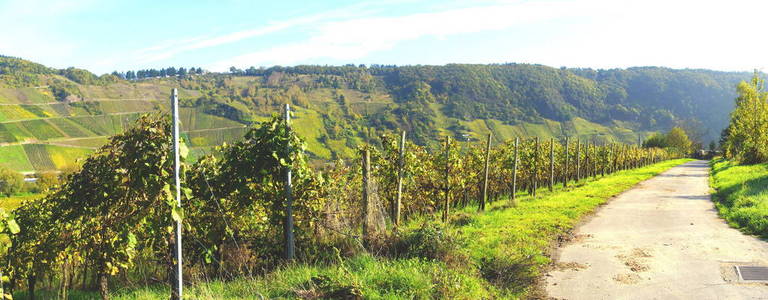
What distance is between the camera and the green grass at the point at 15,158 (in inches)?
3866

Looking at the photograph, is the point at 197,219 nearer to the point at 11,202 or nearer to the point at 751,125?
the point at 751,125

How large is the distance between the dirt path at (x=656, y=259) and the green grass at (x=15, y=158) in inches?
4691

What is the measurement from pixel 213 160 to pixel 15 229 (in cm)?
497

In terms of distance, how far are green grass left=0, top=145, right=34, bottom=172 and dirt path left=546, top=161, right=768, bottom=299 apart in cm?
11914

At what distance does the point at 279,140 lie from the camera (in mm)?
7793

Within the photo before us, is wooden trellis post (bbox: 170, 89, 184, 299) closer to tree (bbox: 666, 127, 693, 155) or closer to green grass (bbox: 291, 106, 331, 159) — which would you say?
tree (bbox: 666, 127, 693, 155)

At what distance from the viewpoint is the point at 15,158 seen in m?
102

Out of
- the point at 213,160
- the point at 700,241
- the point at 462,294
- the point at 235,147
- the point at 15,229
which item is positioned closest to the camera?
the point at 15,229

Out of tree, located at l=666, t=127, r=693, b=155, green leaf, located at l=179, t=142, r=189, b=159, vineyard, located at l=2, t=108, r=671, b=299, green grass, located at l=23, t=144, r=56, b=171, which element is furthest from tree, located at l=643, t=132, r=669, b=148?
green grass, located at l=23, t=144, r=56, b=171

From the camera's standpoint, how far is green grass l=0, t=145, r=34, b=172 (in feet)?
322

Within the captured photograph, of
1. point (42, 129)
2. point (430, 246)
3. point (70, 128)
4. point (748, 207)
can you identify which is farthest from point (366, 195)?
point (70, 128)

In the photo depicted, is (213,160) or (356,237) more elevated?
(213,160)

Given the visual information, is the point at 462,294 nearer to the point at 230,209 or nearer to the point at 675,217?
the point at 230,209

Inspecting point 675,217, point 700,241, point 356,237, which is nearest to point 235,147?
point 356,237
